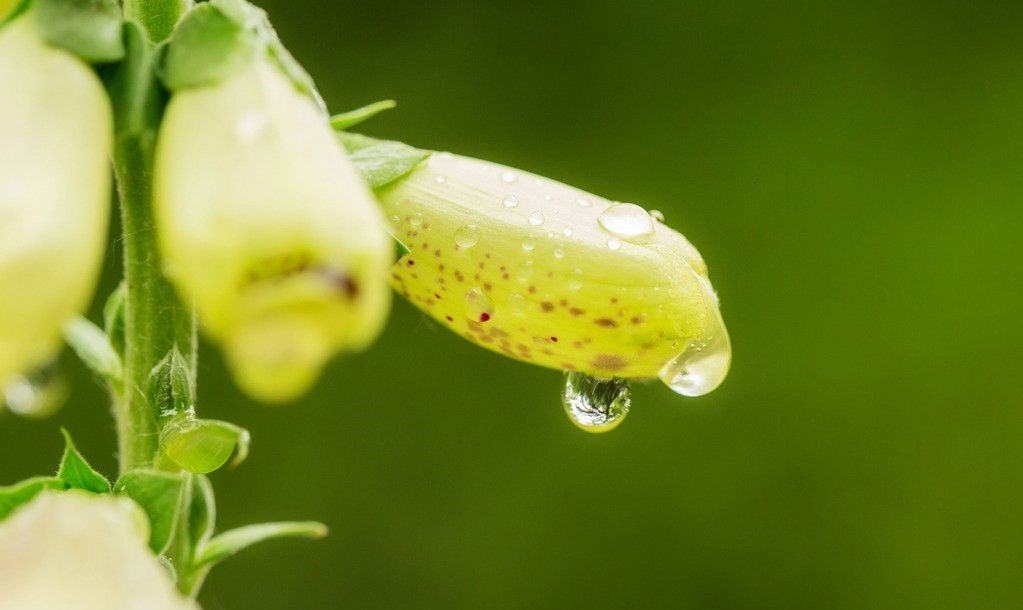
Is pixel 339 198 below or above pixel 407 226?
above

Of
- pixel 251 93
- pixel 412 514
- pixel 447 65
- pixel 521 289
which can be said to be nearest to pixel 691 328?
pixel 521 289

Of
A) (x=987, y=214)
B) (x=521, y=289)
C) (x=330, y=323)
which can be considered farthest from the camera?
(x=987, y=214)

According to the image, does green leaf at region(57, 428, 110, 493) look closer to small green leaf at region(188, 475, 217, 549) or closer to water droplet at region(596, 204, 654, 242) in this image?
small green leaf at region(188, 475, 217, 549)

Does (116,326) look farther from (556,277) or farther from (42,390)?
(556,277)

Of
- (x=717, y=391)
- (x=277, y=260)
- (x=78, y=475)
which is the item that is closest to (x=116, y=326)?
(x=78, y=475)

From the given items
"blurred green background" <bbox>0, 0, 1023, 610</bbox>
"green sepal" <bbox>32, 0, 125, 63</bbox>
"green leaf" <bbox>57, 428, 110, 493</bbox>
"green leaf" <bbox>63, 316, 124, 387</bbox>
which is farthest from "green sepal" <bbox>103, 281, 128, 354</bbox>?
"blurred green background" <bbox>0, 0, 1023, 610</bbox>

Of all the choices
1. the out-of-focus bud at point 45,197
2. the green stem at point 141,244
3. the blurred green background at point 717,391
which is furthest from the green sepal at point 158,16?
the blurred green background at point 717,391

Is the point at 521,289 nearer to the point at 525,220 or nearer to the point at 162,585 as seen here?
the point at 525,220

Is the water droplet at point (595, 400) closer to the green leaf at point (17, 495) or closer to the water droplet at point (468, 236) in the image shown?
the water droplet at point (468, 236)
